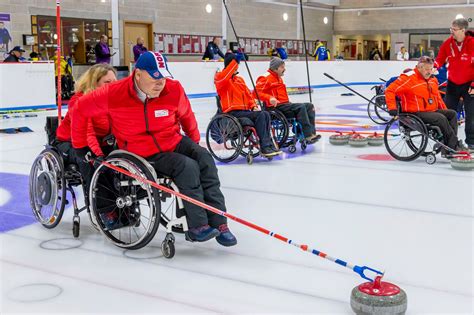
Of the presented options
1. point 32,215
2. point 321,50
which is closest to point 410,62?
point 321,50

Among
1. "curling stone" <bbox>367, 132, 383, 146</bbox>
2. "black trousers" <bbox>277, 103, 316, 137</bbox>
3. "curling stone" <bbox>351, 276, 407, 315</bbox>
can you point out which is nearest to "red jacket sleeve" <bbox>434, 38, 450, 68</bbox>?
"curling stone" <bbox>367, 132, 383, 146</bbox>

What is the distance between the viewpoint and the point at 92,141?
2961 mm

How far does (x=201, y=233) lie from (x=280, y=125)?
3.14 metres

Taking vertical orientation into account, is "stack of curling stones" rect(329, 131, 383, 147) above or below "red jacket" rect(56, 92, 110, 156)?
below

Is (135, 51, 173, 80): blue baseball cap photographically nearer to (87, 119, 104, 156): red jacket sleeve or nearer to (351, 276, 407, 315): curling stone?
(87, 119, 104, 156): red jacket sleeve

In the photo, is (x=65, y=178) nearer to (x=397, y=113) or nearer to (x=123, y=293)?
(x=123, y=293)

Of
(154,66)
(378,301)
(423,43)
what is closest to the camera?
(378,301)

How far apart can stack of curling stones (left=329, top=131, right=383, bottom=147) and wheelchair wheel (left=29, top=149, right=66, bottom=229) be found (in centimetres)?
369

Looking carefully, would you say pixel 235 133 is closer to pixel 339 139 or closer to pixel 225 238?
pixel 339 139

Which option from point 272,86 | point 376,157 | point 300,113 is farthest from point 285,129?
point 376,157

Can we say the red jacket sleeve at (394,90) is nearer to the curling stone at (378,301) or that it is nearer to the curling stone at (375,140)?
the curling stone at (375,140)

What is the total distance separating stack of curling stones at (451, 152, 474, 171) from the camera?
16.2 ft

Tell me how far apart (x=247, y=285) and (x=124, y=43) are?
13248 millimetres

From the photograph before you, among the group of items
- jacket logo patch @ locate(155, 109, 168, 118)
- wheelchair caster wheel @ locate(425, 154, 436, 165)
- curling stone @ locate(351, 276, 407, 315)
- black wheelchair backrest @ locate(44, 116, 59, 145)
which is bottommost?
curling stone @ locate(351, 276, 407, 315)
